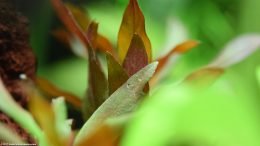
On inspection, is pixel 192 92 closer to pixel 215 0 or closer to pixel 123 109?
pixel 123 109

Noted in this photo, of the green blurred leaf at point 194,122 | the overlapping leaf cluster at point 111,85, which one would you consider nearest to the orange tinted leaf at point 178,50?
the overlapping leaf cluster at point 111,85

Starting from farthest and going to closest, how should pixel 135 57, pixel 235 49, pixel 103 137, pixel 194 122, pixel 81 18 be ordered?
pixel 81 18
pixel 235 49
pixel 135 57
pixel 103 137
pixel 194 122

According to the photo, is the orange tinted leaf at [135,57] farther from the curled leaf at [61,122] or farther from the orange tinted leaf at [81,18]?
the orange tinted leaf at [81,18]

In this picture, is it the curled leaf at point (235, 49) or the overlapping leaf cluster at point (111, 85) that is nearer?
the overlapping leaf cluster at point (111, 85)

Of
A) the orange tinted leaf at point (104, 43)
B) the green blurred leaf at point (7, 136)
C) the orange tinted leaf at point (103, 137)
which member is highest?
the orange tinted leaf at point (104, 43)

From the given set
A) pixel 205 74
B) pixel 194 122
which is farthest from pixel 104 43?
pixel 194 122

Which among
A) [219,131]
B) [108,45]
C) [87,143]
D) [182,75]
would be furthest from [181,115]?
[108,45]

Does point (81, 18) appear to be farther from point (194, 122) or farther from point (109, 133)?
point (194, 122)
